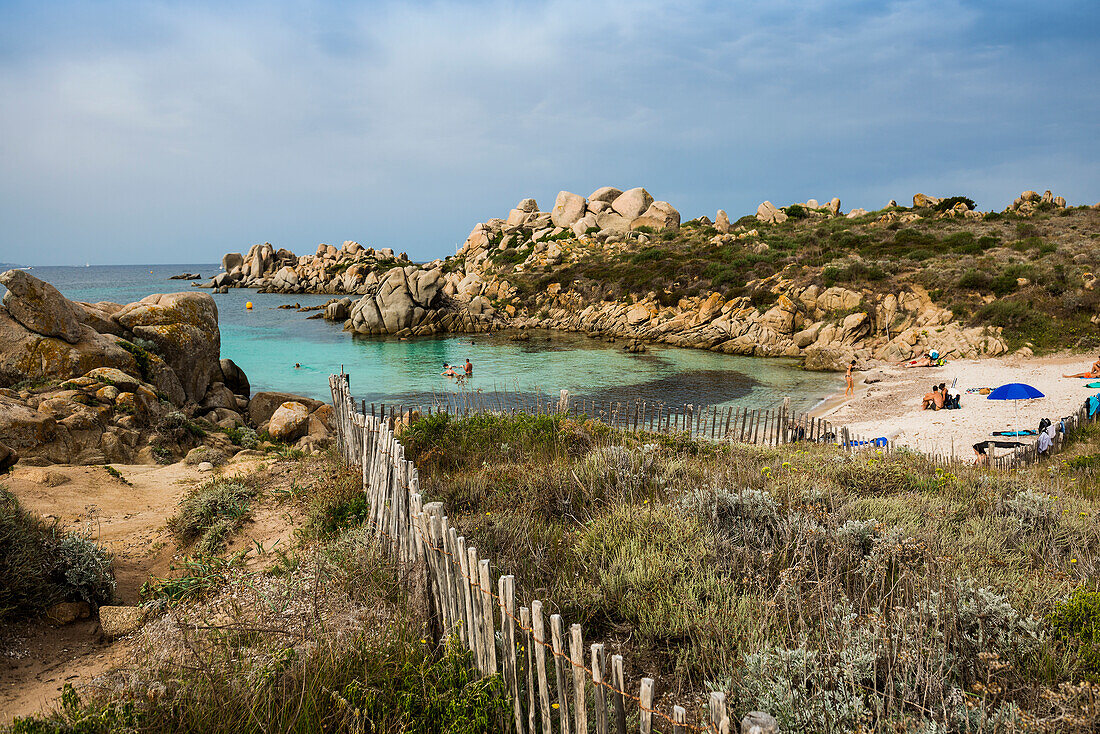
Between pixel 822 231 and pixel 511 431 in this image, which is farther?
pixel 822 231

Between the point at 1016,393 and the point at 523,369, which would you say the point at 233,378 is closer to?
the point at 523,369

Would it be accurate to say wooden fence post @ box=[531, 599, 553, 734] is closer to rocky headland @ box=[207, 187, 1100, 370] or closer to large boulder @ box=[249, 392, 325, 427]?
large boulder @ box=[249, 392, 325, 427]

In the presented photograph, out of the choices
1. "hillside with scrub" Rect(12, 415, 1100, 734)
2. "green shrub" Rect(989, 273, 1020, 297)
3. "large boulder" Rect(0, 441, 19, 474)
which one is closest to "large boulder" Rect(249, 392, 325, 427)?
"large boulder" Rect(0, 441, 19, 474)

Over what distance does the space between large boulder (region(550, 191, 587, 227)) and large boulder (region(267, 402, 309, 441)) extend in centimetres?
5649

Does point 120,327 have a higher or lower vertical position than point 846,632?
higher

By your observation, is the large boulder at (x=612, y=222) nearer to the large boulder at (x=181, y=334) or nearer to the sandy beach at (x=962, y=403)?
the sandy beach at (x=962, y=403)

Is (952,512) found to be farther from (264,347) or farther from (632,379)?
(264,347)

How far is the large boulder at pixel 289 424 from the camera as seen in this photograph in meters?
12.4

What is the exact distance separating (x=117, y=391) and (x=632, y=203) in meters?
61.2

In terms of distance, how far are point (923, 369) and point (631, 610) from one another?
2536cm

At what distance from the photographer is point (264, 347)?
37.3 meters

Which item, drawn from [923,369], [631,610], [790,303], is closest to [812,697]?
[631,610]

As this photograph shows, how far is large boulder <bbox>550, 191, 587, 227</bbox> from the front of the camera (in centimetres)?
6688

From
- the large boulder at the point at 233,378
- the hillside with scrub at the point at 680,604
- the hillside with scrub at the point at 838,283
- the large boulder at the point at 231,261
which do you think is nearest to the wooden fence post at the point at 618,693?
the hillside with scrub at the point at 680,604
